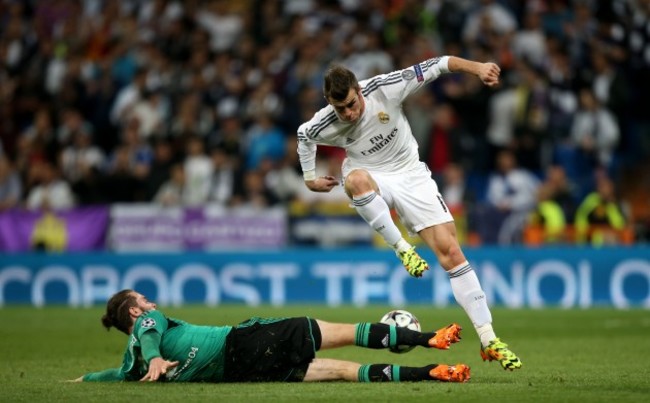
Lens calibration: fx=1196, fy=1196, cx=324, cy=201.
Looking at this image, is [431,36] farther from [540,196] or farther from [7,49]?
[7,49]

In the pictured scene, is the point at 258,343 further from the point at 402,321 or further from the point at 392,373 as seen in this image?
the point at 402,321

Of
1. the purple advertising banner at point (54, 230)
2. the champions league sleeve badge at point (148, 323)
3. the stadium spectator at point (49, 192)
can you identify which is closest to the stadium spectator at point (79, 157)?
the stadium spectator at point (49, 192)

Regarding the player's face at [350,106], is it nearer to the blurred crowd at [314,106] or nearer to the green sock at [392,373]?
the green sock at [392,373]

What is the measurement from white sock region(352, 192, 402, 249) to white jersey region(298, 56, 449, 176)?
1.44 ft

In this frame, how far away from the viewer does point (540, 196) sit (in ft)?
61.6

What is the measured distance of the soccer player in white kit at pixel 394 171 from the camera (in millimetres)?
9906

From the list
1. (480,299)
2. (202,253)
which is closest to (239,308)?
(202,253)

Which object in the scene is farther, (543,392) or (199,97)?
(199,97)

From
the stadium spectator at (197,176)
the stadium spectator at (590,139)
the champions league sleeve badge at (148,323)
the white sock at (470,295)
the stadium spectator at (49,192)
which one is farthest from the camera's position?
the stadium spectator at (49,192)

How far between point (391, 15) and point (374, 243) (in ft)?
15.5

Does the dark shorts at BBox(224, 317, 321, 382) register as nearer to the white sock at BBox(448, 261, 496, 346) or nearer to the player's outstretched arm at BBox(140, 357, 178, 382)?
the player's outstretched arm at BBox(140, 357, 178, 382)

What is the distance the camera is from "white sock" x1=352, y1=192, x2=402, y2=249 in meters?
9.94

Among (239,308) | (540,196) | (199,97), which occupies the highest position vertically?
(199,97)

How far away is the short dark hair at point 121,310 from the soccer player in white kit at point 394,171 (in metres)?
2.11
